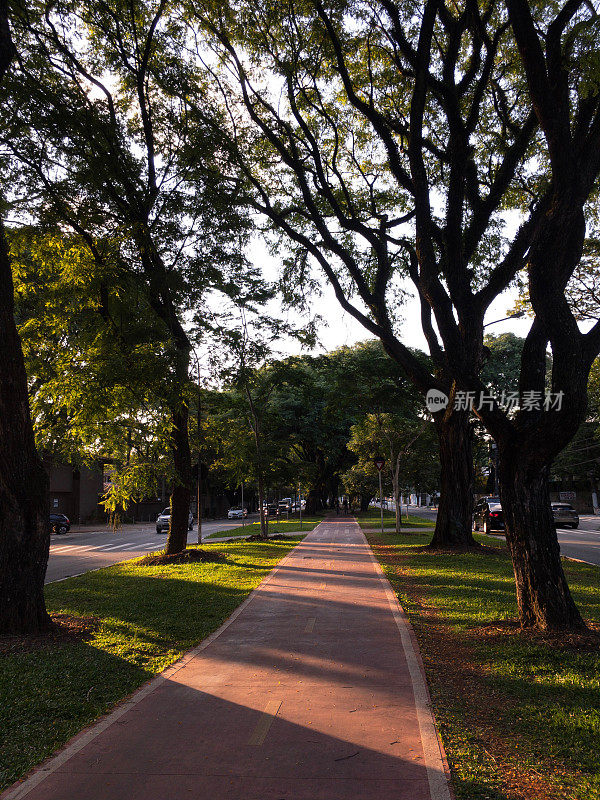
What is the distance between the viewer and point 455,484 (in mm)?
17531

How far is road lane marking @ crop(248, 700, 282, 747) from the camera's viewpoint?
14.0ft

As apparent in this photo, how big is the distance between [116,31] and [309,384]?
14901 millimetres

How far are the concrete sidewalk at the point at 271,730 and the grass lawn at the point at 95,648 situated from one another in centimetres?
26

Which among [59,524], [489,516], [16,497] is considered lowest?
[59,524]

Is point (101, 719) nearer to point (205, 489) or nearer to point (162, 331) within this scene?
point (162, 331)

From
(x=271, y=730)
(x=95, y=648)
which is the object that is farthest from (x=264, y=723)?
(x=95, y=648)

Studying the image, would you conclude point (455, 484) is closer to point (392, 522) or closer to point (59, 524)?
point (392, 522)

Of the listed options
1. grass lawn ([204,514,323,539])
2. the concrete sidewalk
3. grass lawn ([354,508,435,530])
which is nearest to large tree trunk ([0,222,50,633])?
the concrete sidewalk

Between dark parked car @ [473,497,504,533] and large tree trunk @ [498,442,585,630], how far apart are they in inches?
769

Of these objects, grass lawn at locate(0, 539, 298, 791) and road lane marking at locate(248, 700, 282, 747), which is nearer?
road lane marking at locate(248, 700, 282, 747)

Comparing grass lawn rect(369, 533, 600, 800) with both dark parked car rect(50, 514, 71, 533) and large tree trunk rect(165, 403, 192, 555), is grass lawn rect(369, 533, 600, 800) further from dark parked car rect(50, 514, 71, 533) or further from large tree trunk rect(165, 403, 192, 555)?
dark parked car rect(50, 514, 71, 533)

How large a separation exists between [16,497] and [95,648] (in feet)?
7.19

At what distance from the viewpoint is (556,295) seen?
267 inches

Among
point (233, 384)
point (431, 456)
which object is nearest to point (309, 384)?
point (233, 384)
